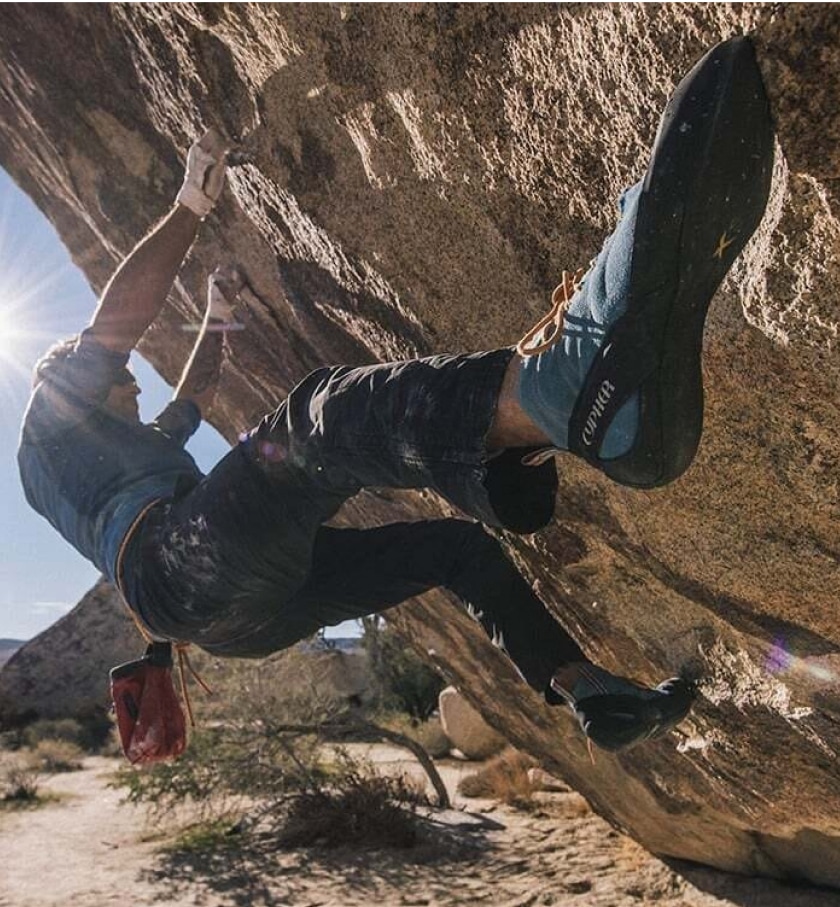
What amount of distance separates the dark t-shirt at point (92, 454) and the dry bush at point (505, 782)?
21.8 ft

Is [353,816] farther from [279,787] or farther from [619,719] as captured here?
[619,719]

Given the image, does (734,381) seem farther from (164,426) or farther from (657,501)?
(164,426)

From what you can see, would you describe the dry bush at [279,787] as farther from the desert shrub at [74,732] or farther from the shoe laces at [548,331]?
the desert shrub at [74,732]

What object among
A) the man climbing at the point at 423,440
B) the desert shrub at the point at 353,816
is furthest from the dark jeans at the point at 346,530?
the desert shrub at the point at 353,816

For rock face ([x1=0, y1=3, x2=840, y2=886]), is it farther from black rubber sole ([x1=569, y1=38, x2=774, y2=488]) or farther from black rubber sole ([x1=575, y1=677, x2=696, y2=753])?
black rubber sole ([x1=575, y1=677, x2=696, y2=753])

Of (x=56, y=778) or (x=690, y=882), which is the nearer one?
(x=690, y=882)

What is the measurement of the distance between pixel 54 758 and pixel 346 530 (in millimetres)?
13463

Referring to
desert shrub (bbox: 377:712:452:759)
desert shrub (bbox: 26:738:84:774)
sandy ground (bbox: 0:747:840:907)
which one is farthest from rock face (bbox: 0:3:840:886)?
desert shrub (bbox: 26:738:84:774)

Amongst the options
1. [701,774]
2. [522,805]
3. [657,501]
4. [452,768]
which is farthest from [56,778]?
[657,501]

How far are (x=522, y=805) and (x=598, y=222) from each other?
726cm

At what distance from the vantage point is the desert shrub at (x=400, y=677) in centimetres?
1514

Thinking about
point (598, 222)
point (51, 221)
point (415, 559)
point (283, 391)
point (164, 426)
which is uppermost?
point (51, 221)

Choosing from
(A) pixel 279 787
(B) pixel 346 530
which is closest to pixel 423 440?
(B) pixel 346 530

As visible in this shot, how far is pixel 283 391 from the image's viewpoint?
384 centimetres
